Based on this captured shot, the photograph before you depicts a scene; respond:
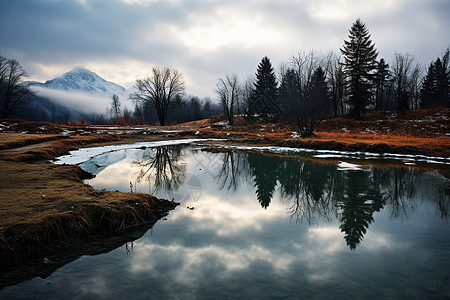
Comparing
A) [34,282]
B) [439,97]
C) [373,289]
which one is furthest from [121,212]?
[439,97]

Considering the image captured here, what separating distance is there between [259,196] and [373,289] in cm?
524

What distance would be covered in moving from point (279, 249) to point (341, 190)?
18.1 feet

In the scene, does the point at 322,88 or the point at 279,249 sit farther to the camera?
the point at 322,88

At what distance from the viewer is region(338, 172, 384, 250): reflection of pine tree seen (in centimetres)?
569

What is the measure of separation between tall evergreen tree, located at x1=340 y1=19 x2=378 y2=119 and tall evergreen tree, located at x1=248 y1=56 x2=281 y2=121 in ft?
45.2

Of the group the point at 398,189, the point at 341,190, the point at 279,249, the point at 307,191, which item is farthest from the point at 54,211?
the point at 398,189

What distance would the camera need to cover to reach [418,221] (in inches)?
250

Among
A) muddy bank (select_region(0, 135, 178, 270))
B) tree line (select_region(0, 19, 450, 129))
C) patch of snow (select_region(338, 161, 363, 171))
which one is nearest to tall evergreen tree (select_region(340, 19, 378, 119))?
tree line (select_region(0, 19, 450, 129))

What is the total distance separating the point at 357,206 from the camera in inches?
297

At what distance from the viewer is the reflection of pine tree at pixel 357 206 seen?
5.69 m

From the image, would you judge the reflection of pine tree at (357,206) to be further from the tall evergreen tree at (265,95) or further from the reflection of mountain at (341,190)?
the tall evergreen tree at (265,95)

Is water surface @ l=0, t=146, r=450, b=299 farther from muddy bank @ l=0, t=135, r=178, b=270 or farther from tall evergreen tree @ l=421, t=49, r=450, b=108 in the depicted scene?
tall evergreen tree @ l=421, t=49, r=450, b=108

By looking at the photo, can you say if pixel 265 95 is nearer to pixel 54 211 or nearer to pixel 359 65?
pixel 359 65

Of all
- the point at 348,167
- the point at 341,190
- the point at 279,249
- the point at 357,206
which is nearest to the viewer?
the point at 279,249
